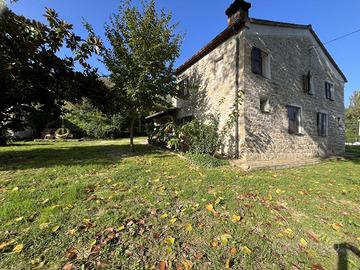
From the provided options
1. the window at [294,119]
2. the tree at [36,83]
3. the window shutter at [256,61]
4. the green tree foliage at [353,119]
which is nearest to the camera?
the tree at [36,83]

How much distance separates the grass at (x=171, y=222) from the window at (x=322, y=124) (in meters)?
8.83

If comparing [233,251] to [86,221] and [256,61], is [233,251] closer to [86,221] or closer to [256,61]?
[86,221]

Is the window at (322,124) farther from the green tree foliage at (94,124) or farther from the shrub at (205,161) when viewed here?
the green tree foliage at (94,124)

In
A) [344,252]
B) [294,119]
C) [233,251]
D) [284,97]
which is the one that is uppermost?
[284,97]

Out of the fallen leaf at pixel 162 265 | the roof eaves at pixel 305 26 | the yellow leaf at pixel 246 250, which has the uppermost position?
the roof eaves at pixel 305 26

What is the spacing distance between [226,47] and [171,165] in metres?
6.79

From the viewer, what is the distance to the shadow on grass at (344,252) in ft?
9.48

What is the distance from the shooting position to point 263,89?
10367mm

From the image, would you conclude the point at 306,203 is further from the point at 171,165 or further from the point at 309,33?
the point at 309,33

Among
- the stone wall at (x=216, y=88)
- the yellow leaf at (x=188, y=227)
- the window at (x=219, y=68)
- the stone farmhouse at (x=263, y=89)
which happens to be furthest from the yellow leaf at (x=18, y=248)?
the window at (x=219, y=68)

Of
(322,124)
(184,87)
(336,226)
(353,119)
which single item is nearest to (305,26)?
(322,124)

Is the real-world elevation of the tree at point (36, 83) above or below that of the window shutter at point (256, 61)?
below

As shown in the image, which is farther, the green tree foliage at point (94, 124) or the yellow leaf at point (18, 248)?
the green tree foliage at point (94, 124)

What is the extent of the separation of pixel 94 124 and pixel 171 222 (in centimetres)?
2218
